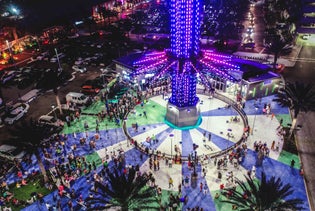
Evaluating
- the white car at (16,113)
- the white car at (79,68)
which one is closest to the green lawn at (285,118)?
the white car at (79,68)

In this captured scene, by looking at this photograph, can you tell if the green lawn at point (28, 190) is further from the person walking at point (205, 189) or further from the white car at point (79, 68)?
the white car at point (79, 68)

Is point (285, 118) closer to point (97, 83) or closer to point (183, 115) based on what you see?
point (183, 115)

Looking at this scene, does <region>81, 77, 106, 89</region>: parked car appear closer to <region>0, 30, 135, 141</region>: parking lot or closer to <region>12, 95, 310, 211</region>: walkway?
<region>0, 30, 135, 141</region>: parking lot

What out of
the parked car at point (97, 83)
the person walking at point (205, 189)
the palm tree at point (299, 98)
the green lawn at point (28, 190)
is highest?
the palm tree at point (299, 98)

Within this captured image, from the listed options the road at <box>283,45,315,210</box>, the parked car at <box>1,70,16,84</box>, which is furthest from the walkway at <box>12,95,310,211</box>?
the parked car at <box>1,70,16,84</box>

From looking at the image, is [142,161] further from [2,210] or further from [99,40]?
[99,40]

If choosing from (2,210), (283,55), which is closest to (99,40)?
(283,55)

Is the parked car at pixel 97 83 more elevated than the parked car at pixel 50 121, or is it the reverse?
the parked car at pixel 97 83

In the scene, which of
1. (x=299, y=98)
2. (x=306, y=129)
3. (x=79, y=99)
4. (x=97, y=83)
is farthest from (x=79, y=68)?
(x=306, y=129)
